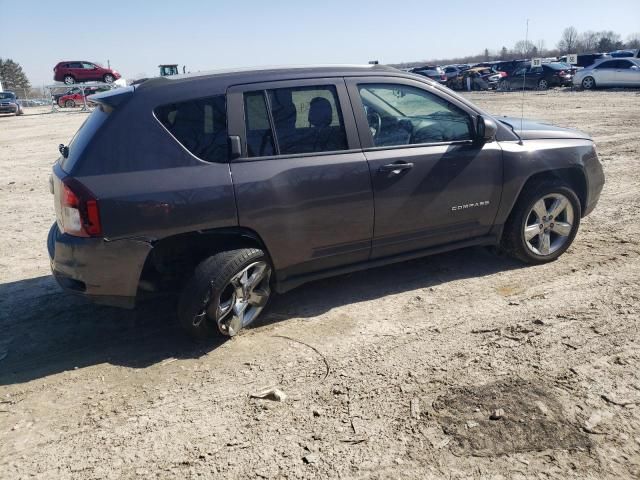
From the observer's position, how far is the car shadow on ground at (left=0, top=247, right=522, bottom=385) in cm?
367

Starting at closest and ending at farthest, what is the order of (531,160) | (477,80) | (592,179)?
(531,160) < (592,179) < (477,80)

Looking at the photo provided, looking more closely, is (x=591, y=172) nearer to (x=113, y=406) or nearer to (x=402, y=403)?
(x=402, y=403)

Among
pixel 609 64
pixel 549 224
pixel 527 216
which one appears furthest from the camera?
pixel 609 64

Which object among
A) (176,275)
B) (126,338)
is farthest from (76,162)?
(126,338)

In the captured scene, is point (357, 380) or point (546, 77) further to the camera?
point (546, 77)

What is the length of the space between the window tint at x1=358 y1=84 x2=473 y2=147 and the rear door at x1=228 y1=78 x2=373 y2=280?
25 cm

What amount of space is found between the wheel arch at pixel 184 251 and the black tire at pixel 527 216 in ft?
7.60

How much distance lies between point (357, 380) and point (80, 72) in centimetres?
4215

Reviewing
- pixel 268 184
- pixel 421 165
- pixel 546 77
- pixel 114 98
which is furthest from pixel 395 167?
pixel 546 77

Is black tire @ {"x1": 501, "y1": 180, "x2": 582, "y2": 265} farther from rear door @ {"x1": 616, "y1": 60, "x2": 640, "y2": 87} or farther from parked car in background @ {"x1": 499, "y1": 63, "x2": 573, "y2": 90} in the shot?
parked car in background @ {"x1": 499, "y1": 63, "x2": 573, "y2": 90}

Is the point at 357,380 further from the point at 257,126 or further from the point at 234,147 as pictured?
the point at 257,126

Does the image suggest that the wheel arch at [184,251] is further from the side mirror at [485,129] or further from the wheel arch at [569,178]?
the wheel arch at [569,178]

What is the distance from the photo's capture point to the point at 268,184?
3.67 meters

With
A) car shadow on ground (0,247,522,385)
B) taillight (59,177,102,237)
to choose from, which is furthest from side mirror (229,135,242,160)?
car shadow on ground (0,247,522,385)
